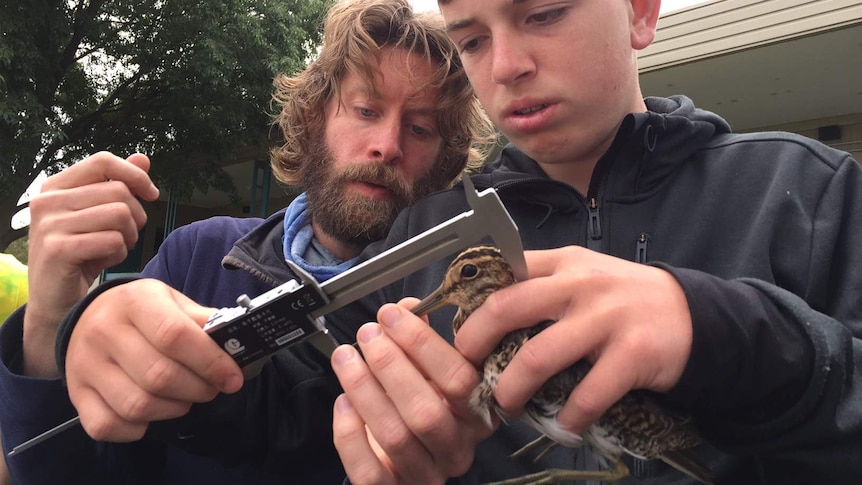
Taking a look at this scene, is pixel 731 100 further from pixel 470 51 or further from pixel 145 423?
pixel 145 423

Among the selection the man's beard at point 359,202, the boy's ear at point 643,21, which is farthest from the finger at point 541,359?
the man's beard at point 359,202

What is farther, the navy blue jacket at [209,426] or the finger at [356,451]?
the navy blue jacket at [209,426]

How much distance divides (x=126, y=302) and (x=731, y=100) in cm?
1006

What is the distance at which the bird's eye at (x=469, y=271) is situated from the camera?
4.29ft

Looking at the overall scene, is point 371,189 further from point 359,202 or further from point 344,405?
point 344,405

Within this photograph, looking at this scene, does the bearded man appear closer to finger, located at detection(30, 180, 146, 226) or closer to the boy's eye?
finger, located at detection(30, 180, 146, 226)

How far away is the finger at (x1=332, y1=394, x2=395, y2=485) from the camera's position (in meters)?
1.19

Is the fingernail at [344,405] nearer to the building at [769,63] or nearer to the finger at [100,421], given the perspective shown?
the finger at [100,421]

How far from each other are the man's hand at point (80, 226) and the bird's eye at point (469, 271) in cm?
82

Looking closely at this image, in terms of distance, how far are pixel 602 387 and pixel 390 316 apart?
43cm

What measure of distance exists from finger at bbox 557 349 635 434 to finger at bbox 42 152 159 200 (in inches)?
45.5

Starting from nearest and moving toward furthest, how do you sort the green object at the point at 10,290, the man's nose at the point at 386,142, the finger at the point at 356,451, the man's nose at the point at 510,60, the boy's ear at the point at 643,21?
1. the finger at the point at 356,451
2. the man's nose at the point at 510,60
3. the boy's ear at the point at 643,21
4. the man's nose at the point at 386,142
5. the green object at the point at 10,290

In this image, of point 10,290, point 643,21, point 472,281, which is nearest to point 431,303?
point 472,281

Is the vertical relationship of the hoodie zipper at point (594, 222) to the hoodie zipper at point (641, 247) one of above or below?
above
